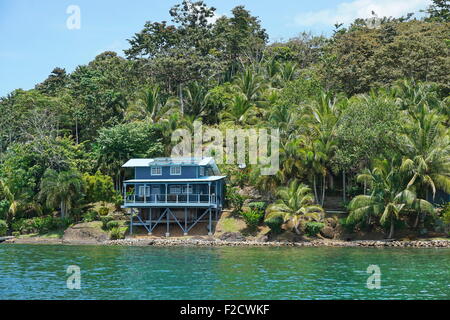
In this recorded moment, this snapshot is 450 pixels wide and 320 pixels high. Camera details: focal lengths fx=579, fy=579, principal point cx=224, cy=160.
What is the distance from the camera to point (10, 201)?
49.5 meters

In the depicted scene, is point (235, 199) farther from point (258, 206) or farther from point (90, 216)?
point (90, 216)

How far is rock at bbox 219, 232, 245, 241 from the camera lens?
44312 mm

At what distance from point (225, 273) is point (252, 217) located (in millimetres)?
15480

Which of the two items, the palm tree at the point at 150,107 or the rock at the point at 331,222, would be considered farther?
the palm tree at the point at 150,107

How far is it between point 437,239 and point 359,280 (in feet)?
52.6

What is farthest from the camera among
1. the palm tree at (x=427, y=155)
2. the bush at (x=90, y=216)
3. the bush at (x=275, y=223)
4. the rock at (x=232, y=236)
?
the bush at (x=90, y=216)

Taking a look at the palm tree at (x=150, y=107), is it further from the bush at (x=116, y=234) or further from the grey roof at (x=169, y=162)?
the bush at (x=116, y=234)

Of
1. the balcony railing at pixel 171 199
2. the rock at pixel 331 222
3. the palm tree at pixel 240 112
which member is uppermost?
the palm tree at pixel 240 112

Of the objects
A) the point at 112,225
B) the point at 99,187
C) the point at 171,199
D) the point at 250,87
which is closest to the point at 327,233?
the point at 171,199

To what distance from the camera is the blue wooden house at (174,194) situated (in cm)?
4656

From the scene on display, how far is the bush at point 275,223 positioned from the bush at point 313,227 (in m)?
2.04

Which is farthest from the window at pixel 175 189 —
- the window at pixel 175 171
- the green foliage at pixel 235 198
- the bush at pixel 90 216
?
the bush at pixel 90 216
